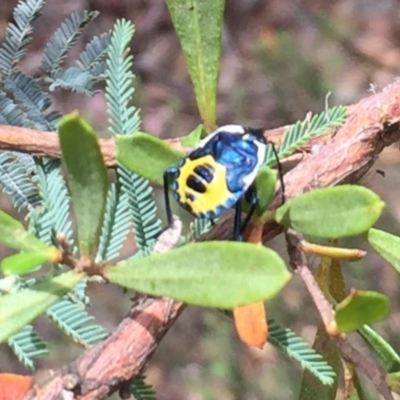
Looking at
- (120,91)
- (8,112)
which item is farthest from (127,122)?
(8,112)

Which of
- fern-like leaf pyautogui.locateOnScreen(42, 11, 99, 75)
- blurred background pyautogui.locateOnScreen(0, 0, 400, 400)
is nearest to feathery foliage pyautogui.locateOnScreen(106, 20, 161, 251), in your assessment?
fern-like leaf pyautogui.locateOnScreen(42, 11, 99, 75)

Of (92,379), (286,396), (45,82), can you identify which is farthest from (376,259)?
(92,379)

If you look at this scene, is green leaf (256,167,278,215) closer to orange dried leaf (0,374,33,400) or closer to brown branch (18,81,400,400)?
brown branch (18,81,400,400)

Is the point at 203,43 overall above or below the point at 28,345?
above

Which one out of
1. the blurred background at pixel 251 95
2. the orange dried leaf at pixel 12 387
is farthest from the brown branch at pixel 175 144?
the blurred background at pixel 251 95

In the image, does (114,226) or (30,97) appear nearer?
(114,226)

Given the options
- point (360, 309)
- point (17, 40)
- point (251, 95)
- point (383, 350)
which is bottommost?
point (251, 95)

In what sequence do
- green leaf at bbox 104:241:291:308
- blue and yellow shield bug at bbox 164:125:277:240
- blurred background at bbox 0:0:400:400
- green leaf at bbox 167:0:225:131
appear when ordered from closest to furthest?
green leaf at bbox 104:241:291:308
blue and yellow shield bug at bbox 164:125:277:240
green leaf at bbox 167:0:225:131
blurred background at bbox 0:0:400:400

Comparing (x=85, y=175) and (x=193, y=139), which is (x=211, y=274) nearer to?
(x=85, y=175)
